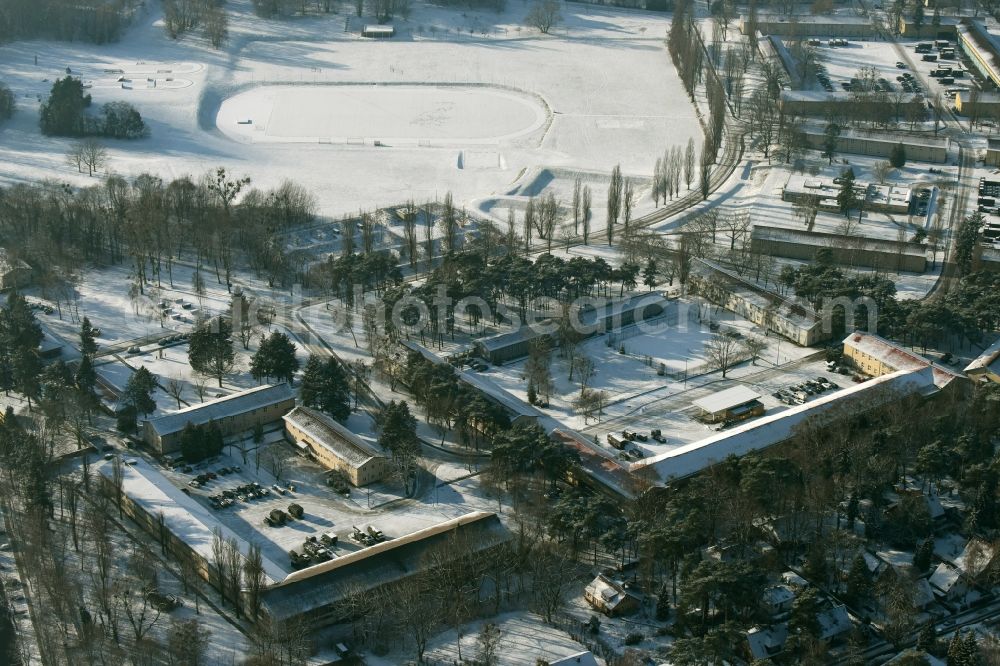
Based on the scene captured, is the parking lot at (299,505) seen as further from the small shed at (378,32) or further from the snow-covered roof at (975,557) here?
the small shed at (378,32)

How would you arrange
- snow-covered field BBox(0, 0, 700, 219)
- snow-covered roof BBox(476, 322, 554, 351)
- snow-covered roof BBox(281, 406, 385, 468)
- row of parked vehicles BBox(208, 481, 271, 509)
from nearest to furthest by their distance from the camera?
row of parked vehicles BBox(208, 481, 271, 509), snow-covered roof BBox(281, 406, 385, 468), snow-covered roof BBox(476, 322, 554, 351), snow-covered field BBox(0, 0, 700, 219)

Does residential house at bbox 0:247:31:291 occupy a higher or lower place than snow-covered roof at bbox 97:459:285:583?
higher

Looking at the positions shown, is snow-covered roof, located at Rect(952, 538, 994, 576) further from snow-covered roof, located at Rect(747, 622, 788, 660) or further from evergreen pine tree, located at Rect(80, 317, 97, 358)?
evergreen pine tree, located at Rect(80, 317, 97, 358)

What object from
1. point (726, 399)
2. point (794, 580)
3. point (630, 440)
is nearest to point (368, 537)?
point (630, 440)

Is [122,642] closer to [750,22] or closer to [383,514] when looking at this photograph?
[383,514]

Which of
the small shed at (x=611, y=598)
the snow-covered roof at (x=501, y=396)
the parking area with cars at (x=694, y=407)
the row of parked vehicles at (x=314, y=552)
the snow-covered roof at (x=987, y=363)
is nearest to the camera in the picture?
the small shed at (x=611, y=598)

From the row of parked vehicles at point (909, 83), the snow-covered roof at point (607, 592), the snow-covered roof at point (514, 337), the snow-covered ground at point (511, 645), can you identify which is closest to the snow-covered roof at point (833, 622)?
the snow-covered roof at point (607, 592)

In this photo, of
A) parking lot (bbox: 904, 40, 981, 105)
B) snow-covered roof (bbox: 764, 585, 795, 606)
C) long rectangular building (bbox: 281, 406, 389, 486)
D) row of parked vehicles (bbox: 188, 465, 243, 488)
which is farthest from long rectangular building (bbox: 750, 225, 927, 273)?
row of parked vehicles (bbox: 188, 465, 243, 488)
